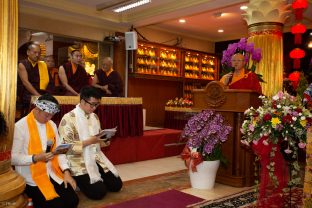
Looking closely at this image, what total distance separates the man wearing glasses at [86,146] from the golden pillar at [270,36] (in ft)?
11.0

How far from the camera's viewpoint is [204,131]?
3.28 metres

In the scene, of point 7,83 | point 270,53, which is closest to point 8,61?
point 7,83

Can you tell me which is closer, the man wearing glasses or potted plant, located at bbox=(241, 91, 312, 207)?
potted plant, located at bbox=(241, 91, 312, 207)

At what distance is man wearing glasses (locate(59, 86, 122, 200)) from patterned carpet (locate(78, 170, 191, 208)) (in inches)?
3.1

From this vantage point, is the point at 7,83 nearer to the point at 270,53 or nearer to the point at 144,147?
the point at 144,147

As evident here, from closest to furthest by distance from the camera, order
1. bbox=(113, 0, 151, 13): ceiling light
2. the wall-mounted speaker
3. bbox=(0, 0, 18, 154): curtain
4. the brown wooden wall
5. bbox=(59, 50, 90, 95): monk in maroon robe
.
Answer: bbox=(0, 0, 18, 154): curtain
bbox=(59, 50, 90, 95): monk in maroon robe
bbox=(113, 0, 151, 13): ceiling light
the wall-mounted speaker
the brown wooden wall

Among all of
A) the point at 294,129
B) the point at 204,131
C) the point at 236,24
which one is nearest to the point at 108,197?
the point at 204,131

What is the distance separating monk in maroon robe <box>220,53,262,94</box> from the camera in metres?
3.46

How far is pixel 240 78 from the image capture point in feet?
11.8

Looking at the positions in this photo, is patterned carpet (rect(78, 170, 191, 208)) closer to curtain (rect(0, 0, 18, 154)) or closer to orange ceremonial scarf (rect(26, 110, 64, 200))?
orange ceremonial scarf (rect(26, 110, 64, 200))

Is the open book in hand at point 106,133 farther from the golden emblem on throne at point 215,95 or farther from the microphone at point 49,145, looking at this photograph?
the golden emblem on throne at point 215,95

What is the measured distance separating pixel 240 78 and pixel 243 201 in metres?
1.33

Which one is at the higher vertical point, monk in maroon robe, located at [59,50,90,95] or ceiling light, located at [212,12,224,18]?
ceiling light, located at [212,12,224,18]

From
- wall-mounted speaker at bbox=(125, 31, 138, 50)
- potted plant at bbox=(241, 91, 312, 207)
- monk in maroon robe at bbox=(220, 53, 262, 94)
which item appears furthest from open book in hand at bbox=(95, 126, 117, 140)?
wall-mounted speaker at bbox=(125, 31, 138, 50)
